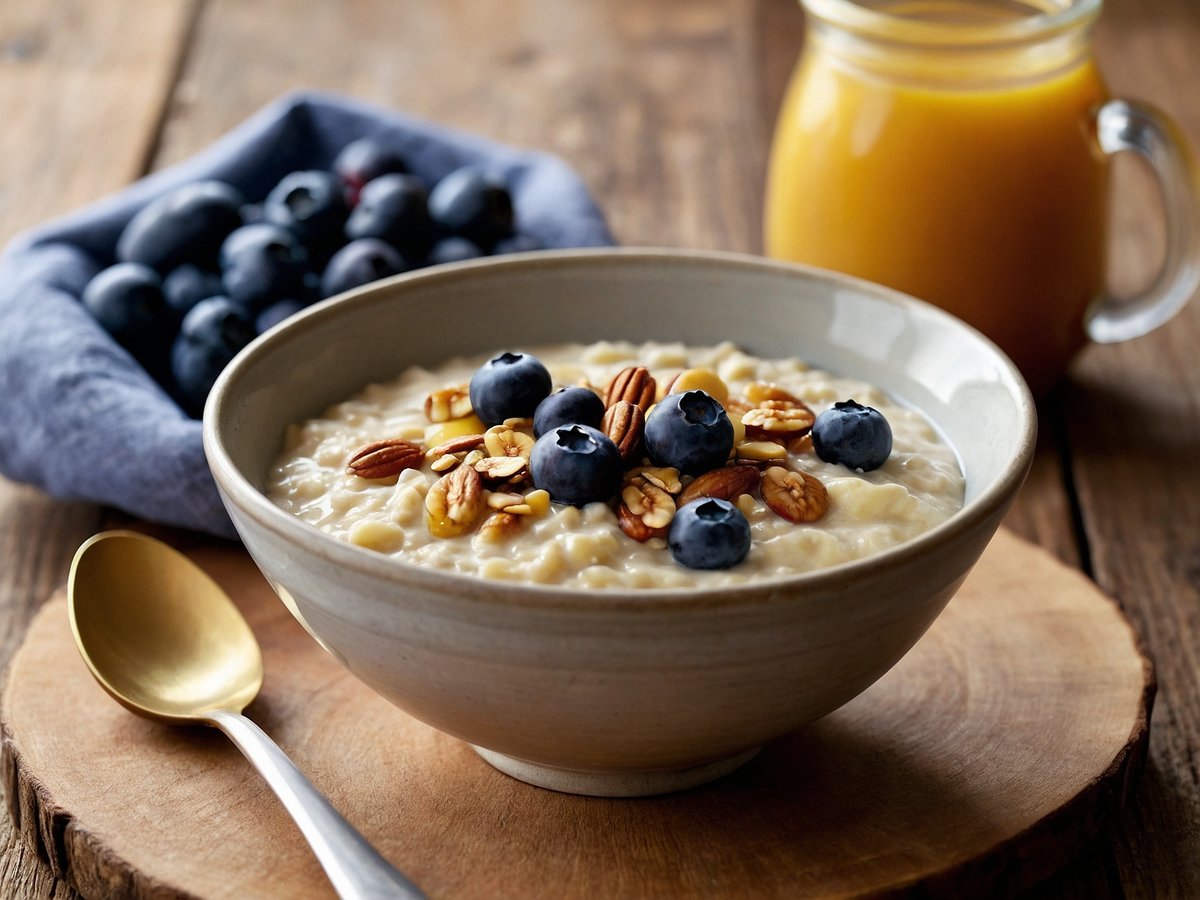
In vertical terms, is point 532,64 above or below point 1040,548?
below

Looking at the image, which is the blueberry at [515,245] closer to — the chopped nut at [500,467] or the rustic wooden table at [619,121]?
the rustic wooden table at [619,121]

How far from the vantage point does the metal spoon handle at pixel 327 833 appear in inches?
46.3

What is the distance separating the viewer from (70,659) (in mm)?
1592

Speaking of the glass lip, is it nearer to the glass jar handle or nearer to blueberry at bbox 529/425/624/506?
the glass jar handle

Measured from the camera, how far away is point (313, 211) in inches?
88.4

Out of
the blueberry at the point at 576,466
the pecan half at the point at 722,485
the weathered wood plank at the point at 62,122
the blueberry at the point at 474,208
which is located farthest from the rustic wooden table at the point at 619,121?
the blueberry at the point at 576,466

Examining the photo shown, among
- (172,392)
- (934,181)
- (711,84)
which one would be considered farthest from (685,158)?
(172,392)

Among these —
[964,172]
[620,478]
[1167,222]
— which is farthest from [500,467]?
[1167,222]

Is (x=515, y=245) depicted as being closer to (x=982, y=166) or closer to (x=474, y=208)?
(x=474, y=208)

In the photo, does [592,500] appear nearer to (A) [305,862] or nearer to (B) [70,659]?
(A) [305,862]

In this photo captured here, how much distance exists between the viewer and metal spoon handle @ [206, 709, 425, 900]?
1.17 metres

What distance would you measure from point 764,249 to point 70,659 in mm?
1528

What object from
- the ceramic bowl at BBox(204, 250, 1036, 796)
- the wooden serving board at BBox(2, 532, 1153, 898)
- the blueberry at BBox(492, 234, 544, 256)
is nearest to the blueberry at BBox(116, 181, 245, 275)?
the blueberry at BBox(492, 234, 544, 256)

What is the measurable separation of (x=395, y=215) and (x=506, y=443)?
0.90 m
